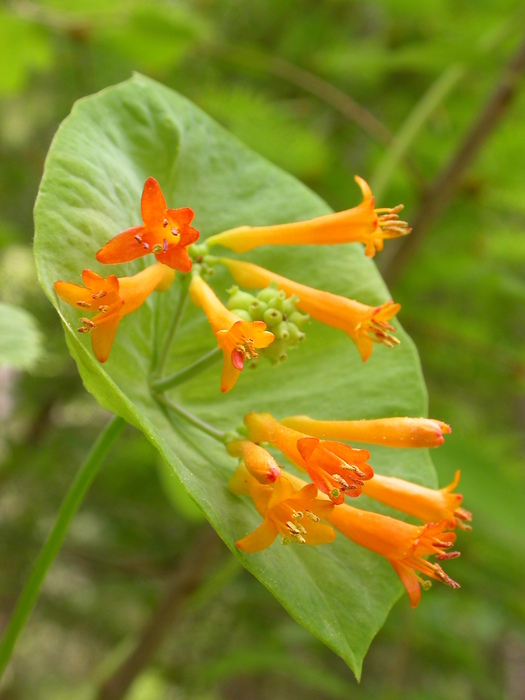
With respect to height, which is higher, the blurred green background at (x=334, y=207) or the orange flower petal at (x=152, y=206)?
the orange flower petal at (x=152, y=206)

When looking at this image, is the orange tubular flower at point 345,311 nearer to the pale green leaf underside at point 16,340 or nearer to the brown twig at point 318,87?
the pale green leaf underside at point 16,340

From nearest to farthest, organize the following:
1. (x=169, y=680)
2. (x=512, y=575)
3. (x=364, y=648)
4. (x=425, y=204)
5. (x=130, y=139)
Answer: (x=364, y=648) → (x=130, y=139) → (x=425, y=204) → (x=512, y=575) → (x=169, y=680)

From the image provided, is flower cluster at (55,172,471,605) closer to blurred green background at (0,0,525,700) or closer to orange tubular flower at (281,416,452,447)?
orange tubular flower at (281,416,452,447)

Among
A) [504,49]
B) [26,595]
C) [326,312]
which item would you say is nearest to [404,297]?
[504,49]

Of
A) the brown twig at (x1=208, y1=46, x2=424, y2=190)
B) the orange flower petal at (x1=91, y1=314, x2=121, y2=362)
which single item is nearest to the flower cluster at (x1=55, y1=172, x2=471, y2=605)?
the orange flower petal at (x1=91, y1=314, x2=121, y2=362)

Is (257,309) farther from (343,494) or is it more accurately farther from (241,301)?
(343,494)

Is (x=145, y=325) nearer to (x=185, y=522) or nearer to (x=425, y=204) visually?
(x=425, y=204)

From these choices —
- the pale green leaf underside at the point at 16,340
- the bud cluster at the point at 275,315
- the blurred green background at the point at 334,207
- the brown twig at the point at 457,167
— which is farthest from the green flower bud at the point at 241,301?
the brown twig at the point at 457,167
